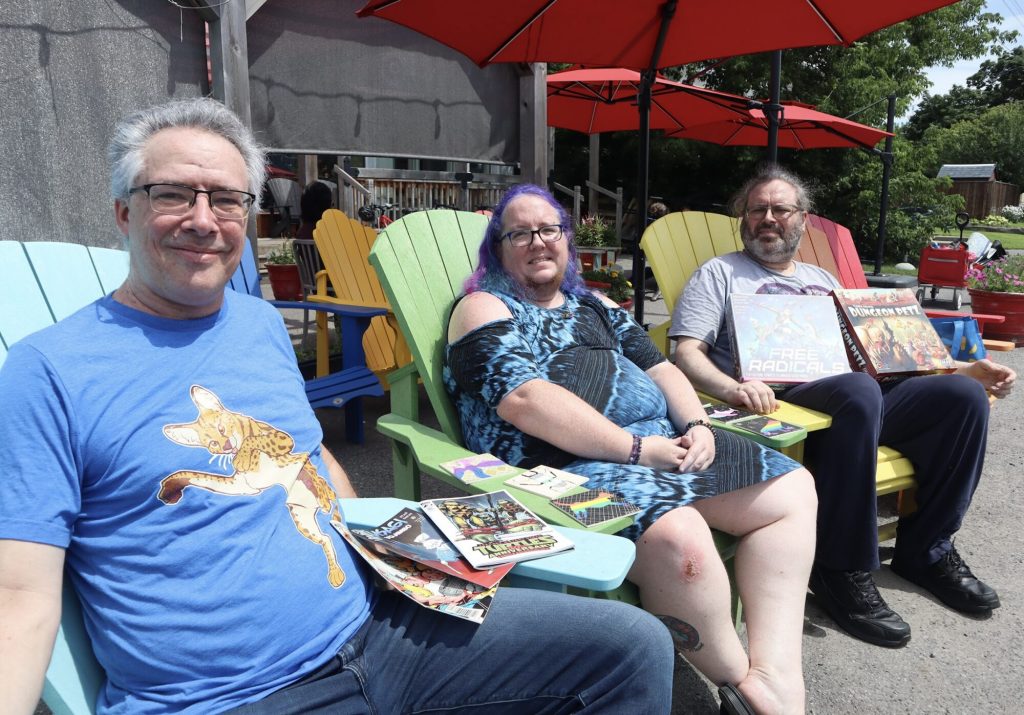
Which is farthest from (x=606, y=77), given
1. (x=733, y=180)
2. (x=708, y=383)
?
(x=733, y=180)

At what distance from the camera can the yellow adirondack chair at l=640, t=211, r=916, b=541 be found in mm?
2289

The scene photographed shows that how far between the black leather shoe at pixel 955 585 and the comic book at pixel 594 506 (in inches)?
56.1

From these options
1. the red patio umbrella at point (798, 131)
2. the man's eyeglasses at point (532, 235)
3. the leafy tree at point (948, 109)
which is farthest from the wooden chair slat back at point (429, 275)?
the leafy tree at point (948, 109)

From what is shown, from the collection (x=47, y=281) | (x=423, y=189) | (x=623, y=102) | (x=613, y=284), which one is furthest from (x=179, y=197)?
(x=623, y=102)

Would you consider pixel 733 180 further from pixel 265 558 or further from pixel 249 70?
pixel 265 558

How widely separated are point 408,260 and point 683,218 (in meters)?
1.60

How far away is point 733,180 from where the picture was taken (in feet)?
54.4

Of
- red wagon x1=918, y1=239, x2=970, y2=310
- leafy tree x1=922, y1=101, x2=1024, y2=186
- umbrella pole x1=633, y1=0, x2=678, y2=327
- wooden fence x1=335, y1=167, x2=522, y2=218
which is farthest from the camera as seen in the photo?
leafy tree x1=922, y1=101, x2=1024, y2=186

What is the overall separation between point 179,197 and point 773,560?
158cm

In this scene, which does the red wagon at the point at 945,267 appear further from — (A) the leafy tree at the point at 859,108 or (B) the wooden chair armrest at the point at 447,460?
(B) the wooden chair armrest at the point at 447,460

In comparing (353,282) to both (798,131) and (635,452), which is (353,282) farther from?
(798,131)

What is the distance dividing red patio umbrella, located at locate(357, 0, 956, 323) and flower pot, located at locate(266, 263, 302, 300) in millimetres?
3035

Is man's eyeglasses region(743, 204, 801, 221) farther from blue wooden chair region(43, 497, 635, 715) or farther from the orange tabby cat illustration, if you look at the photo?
the orange tabby cat illustration

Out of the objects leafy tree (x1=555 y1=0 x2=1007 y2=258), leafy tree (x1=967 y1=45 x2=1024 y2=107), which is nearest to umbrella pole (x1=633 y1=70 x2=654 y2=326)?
leafy tree (x1=555 y1=0 x2=1007 y2=258)
